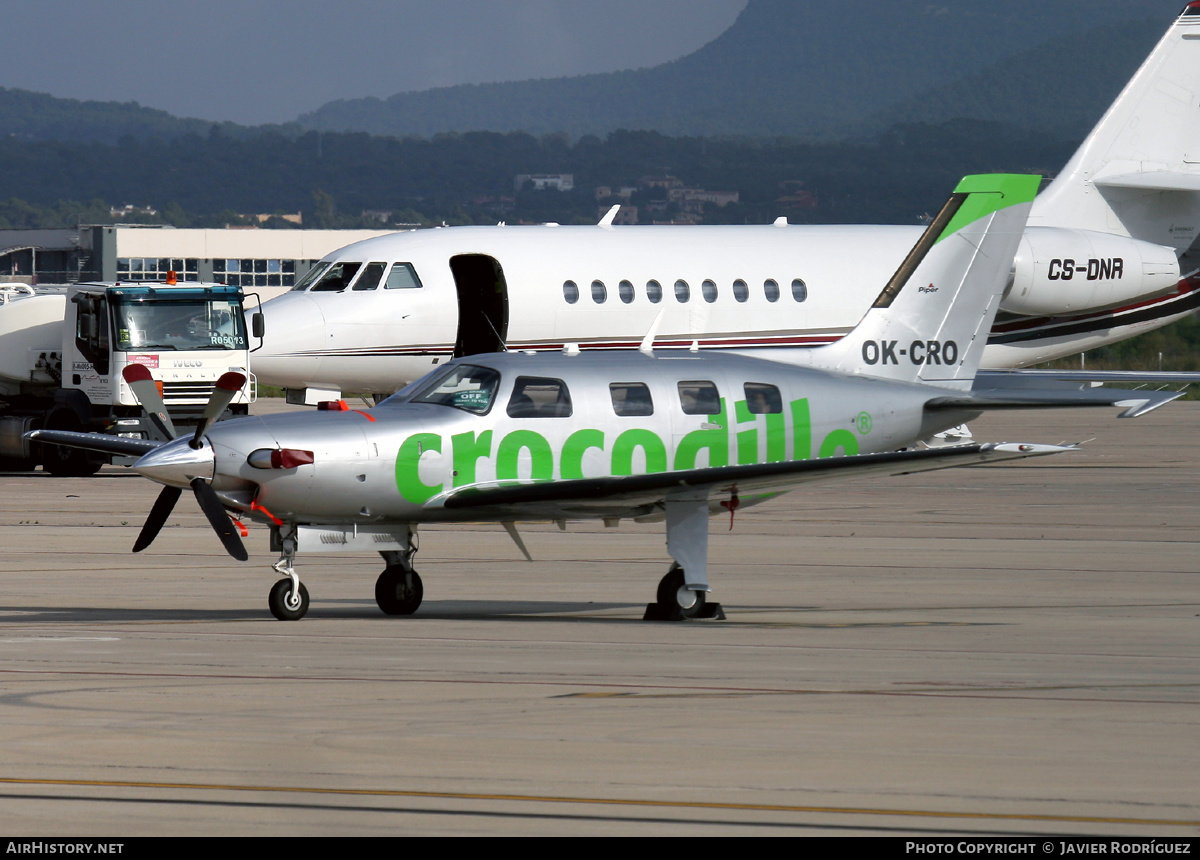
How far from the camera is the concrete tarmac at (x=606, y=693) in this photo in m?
6.95

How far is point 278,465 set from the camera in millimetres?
12422

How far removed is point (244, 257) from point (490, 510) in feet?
338

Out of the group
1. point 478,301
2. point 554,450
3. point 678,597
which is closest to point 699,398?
point 554,450

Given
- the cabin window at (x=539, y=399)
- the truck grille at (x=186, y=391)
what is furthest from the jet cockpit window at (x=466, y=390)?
the truck grille at (x=186, y=391)

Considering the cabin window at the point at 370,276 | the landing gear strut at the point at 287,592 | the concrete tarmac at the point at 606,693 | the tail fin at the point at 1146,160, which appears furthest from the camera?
the tail fin at the point at 1146,160

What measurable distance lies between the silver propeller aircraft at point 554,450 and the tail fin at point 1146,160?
17966 mm

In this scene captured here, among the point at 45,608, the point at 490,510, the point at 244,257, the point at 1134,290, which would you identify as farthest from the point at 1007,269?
the point at 244,257

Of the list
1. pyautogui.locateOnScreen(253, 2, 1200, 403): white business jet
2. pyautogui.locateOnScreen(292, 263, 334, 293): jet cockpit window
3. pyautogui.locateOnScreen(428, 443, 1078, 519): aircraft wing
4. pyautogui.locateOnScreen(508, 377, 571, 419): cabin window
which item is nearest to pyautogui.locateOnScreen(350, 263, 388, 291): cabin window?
pyautogui.locateOnScreen(253, 2, 1200, 403): white business jet

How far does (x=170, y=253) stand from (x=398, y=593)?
3998 inches

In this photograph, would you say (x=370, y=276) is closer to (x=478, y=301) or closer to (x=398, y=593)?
(x=478, y=301)

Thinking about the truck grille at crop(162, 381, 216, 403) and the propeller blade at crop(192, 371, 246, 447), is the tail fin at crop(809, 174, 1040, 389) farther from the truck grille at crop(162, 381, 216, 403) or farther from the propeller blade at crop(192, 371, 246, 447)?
the truck grille at crop(162, 381, 216, 403)

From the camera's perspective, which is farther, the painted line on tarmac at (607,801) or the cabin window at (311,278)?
the cabin window at (311,278)

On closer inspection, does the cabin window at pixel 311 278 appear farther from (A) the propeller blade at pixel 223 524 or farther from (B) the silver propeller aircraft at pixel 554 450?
(A) the propeller blade at pixel 223 524

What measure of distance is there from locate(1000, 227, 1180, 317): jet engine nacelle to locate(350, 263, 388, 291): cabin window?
11.4m
